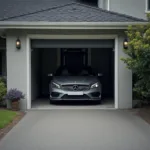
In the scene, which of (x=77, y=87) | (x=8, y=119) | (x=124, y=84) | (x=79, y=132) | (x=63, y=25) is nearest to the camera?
(x=79, y=132)

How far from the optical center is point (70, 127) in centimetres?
1018

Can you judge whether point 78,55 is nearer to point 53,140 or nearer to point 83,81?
point 83,81

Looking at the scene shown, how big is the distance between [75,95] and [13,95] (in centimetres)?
242

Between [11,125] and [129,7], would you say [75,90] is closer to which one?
[11,125]

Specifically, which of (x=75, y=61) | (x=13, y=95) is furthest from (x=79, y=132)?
(x=75, y=61)

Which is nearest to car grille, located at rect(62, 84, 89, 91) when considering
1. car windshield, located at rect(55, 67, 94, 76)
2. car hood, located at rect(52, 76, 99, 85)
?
car hood, located at rect(52, 76, 99, 85)

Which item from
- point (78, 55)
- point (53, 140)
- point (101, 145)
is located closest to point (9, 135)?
point (53, 140)

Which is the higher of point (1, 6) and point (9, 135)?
point (1, 6)

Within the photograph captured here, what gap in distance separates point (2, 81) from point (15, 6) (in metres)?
5.76

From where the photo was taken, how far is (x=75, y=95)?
14.3 metres

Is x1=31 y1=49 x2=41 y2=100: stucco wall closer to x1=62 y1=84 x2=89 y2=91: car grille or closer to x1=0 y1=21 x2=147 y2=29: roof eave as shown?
x1=62 y1=84 x2=89 y2=91: car grille

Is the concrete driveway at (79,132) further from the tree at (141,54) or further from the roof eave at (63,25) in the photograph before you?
the roof eave at (63,25)

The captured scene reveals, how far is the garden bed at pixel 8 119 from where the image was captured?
9.77 meters

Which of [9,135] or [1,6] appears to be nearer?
[9,135]
